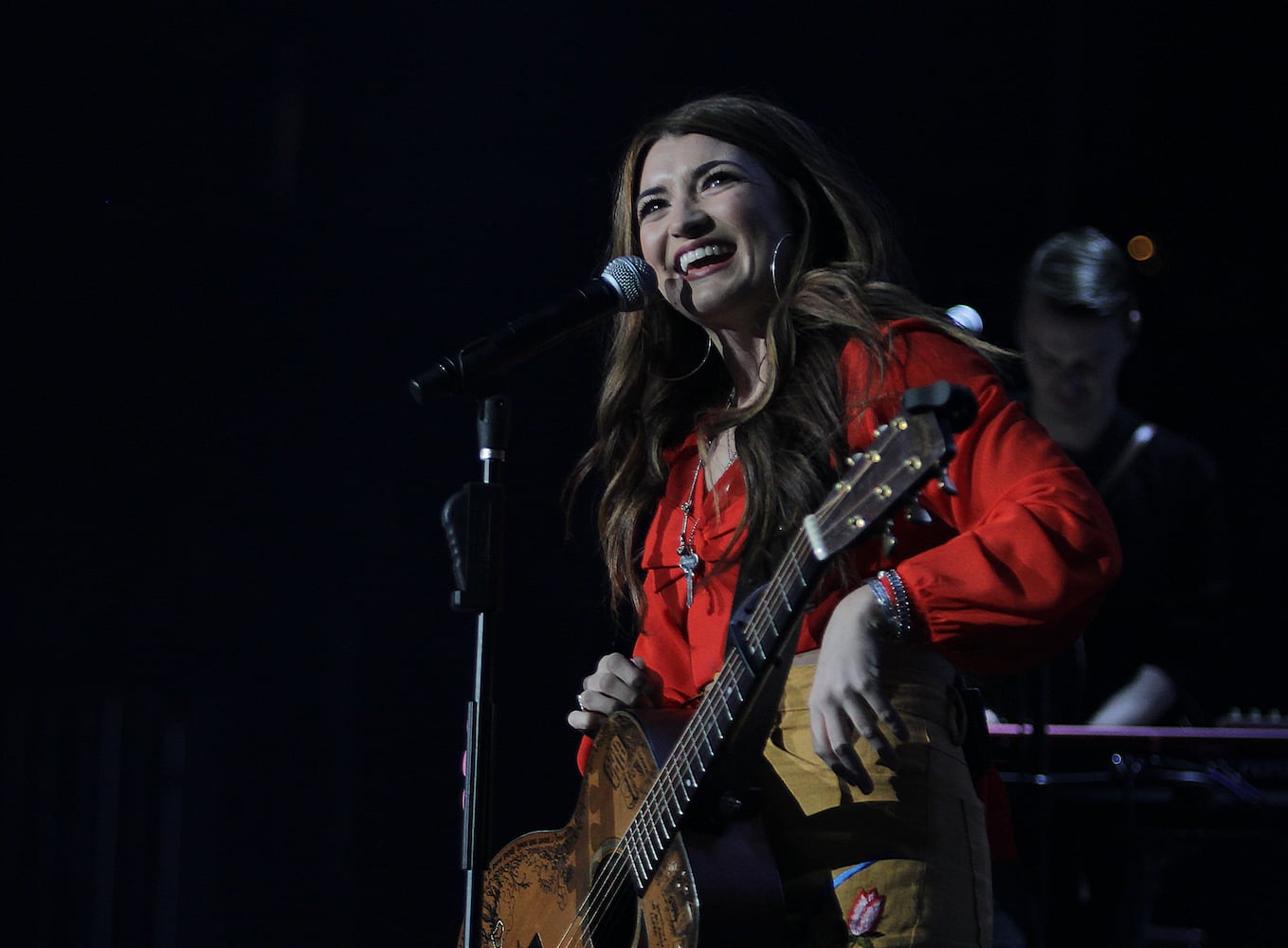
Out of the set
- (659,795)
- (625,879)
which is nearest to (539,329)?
(659,795)

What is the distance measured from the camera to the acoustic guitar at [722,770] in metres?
1.41

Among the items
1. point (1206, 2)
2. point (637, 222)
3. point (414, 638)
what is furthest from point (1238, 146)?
point (414, 638)

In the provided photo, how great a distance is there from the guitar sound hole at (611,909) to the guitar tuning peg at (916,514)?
68 cm

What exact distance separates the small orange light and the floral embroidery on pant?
3259mm

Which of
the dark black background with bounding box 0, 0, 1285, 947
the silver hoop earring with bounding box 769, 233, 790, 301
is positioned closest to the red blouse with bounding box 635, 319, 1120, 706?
the silver hoop earring with bounding box 769, 233, 790, 301

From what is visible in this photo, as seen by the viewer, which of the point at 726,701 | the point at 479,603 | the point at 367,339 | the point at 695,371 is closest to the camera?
the point at 726,701

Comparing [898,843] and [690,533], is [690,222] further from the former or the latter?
[898,843]

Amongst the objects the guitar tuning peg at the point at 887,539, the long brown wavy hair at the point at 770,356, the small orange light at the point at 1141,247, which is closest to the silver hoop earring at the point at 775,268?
the long brown wavy hair at the point at 770,356

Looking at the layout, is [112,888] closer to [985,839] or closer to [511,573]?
[511,573]

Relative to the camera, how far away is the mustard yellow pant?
148 centimetres

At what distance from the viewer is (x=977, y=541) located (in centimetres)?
149

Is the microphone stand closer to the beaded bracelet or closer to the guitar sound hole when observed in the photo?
the guitar sound hole

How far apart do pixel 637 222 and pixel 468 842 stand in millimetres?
1187

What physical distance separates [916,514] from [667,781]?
0.52 meters
